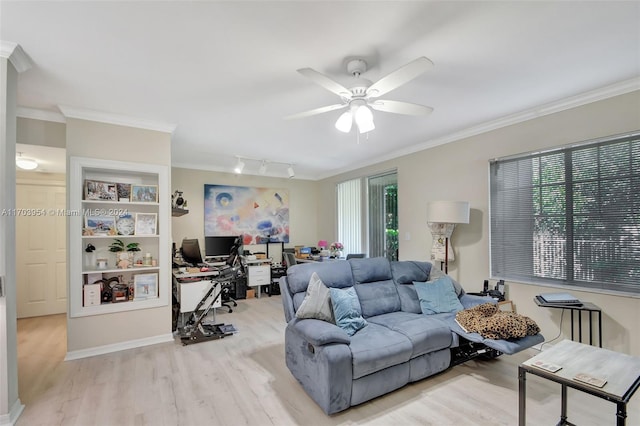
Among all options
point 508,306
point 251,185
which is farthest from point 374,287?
point 251,185

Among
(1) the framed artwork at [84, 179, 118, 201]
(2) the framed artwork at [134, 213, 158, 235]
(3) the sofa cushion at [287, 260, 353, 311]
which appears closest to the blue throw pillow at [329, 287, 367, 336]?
(3) the sofa cushion at [287, 260, 353, 311]

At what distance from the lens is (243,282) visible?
5.64 meters

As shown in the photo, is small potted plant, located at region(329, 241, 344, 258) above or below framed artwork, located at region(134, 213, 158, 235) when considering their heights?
below

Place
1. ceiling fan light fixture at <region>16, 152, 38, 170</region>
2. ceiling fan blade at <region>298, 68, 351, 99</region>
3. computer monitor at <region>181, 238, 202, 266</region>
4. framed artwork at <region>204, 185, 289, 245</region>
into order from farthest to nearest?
framed artwork at <region>204, 185, 289, 245</region> < computer monitor at <region>181, 238, 202, 266</region> < ceiling fan light fixture at <region>16, 152, 38, 170</region> < ceiling fan blade at <region>298, 68, 351, 99</region>

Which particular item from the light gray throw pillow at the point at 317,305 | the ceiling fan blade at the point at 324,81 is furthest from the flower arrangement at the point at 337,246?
the ceiling fan blade at the point at 324,81

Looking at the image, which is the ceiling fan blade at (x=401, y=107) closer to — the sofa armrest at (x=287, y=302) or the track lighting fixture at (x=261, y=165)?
the sofa armrest at (x=287, y=302)

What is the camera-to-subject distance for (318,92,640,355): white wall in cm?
263

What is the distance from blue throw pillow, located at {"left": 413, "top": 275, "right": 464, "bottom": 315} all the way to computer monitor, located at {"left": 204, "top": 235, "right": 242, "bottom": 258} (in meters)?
3.62

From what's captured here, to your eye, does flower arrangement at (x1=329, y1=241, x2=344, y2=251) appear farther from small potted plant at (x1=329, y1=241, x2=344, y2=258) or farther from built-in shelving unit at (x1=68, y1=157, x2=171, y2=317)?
built-in shelving unit at (x1=68, y1=157, x2=171, y2=317)

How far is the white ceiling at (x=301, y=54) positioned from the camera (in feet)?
5.65

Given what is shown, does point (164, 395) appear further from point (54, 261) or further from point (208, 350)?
point (54, 261)

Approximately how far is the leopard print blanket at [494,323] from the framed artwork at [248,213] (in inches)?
179

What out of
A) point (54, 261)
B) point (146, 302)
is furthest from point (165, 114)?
point (54, 261)

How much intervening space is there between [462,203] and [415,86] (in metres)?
1.58
